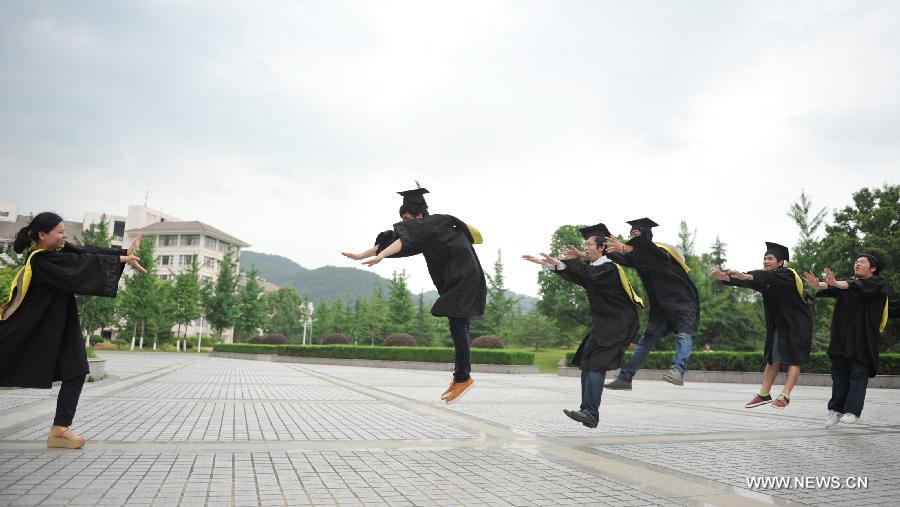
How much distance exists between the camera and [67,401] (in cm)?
477

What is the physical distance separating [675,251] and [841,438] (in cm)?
274

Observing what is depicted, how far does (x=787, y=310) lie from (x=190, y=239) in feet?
267

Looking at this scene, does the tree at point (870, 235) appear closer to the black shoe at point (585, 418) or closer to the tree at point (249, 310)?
the black shoe at point (585, 418)

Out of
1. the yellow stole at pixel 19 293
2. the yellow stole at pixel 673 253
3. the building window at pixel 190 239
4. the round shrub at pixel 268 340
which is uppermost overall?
the building window at pixel 190 239

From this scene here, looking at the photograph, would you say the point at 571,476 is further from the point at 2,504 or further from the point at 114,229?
the point at 114,229

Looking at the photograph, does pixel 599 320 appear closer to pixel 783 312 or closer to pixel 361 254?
pixel 361 254

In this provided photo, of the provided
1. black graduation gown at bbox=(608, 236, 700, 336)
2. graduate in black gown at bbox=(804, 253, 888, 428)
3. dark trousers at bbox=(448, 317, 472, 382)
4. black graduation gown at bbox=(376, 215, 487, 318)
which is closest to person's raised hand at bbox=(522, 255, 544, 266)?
black graduation gown at bbox=(376, 215, 487, 318)

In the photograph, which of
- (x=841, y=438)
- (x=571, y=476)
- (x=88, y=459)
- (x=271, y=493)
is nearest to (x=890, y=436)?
(x=841, y=438)

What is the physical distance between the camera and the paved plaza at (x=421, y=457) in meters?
3.52

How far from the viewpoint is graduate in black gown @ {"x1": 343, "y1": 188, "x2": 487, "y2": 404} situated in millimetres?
6086

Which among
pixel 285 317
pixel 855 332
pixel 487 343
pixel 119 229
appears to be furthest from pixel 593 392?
pixel 119 229

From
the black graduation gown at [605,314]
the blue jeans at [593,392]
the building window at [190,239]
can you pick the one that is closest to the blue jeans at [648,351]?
the black graduation gown at [605,314]

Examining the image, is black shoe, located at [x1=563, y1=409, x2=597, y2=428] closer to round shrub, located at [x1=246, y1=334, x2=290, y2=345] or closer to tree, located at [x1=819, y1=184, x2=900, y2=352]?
tree, located at [x1=819, y1=184, x2=900, y2=352]

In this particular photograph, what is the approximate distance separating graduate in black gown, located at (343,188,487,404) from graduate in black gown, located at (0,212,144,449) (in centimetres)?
231
